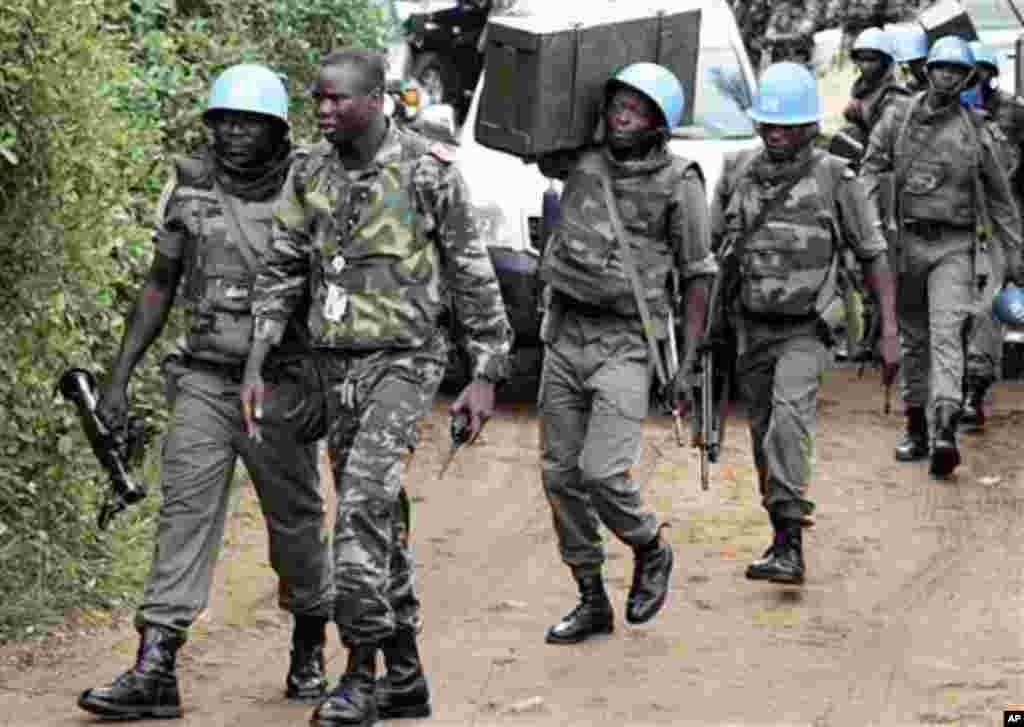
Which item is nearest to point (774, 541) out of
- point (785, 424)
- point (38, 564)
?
point (785, 424)

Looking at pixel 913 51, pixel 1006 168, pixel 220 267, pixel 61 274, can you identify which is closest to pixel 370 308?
pixel 220 267

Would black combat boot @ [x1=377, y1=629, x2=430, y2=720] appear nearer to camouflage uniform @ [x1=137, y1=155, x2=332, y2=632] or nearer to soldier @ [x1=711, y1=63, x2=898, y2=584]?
camouflage uniform @ [x1=137, y1=155, x2=332, y2=632]

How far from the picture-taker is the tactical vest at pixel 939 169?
12859 mm

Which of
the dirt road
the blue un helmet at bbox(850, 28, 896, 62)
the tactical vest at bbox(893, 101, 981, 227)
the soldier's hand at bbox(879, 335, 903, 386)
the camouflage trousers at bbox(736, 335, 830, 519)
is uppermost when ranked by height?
the blue un helmet at bbox(850, 28, 896, 62)

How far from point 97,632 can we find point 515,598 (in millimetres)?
1673

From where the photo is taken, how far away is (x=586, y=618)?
949 centimetres

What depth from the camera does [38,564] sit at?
376 inches

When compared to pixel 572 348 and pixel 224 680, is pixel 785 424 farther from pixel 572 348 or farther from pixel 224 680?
pixel 224 680

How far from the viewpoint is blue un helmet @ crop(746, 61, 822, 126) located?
1031 centimetres

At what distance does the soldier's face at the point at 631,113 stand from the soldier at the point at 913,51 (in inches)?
212

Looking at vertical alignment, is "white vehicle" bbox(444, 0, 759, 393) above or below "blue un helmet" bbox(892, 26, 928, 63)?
below

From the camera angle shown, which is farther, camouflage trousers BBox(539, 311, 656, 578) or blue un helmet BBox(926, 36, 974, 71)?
blue un helmet BBox(926, 36, 974, 71)

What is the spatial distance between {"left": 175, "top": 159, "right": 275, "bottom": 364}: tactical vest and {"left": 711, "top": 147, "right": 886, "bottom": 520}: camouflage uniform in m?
2.80

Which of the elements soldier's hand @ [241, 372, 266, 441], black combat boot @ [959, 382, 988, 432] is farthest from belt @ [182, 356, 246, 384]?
black combat boot @ [959, 382, 988, 432]
